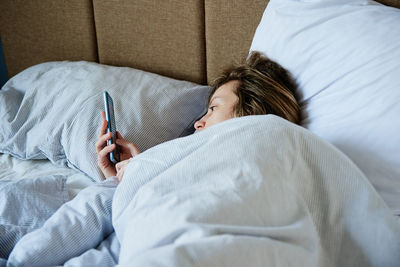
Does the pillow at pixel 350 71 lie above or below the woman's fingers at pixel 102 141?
above

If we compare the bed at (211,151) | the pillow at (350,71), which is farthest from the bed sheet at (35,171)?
the pillow at (350,71)

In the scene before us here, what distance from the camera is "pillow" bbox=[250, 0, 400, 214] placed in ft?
2.86

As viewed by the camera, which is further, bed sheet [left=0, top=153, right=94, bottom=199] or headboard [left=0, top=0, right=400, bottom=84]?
headboard [left=0, top=0, right=400, bottom=84]

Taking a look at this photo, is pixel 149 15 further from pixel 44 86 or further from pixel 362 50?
pixel 362 50

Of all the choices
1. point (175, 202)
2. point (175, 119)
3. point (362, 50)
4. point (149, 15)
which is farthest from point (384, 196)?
point (149, 15)

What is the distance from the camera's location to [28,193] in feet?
3.11

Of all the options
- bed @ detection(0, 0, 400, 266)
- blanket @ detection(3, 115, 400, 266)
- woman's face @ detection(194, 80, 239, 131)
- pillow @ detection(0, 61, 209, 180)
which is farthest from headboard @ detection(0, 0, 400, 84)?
blanket @ detection(3, 115, 400, 266)

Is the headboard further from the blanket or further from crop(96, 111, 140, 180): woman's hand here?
the blanket

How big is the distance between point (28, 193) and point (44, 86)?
0.57 metres

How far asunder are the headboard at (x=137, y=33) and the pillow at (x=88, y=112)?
0.54 ft

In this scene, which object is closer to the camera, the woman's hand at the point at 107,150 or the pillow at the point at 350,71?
the pillow at the point at 350,71

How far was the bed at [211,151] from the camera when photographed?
26.4 inches

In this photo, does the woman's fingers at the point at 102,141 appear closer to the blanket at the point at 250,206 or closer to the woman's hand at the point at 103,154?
the woman's hand at the point at 103,154

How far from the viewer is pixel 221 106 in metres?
1.08
